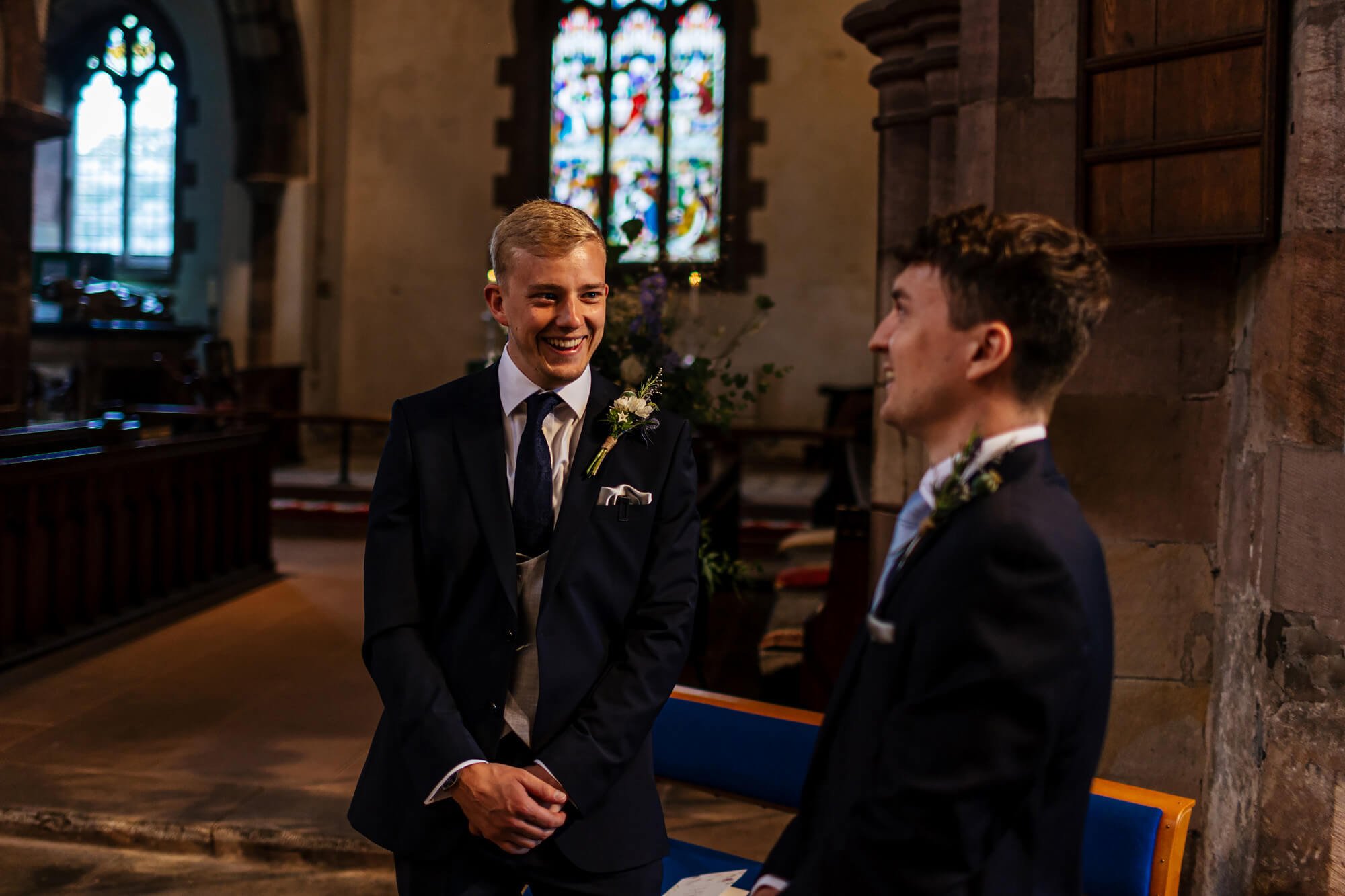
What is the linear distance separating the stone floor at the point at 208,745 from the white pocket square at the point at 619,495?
1.62 m

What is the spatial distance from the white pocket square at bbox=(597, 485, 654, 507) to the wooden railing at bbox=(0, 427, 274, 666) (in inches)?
128

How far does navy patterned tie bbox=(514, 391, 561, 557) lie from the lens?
147 cm

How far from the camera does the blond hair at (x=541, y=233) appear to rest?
146cm

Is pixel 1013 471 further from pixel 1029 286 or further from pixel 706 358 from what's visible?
pixel 706 358

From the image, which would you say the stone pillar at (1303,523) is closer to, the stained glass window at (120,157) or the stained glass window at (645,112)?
the stained glass window at (645,112)

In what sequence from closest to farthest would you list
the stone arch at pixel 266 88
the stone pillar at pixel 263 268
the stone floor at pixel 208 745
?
the stone floor at pixel 208 745 → the stone arch at pixel 266 88 → the stone pillar at pixel 263 268

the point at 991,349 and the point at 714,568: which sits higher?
the point at 991,349

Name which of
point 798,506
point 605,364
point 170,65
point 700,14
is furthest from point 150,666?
Answer: point 170,65

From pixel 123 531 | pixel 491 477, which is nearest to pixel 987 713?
pixel 491 477

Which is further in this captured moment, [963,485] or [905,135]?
[905,135]

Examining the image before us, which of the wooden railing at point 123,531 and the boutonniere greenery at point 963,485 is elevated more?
the boutonniere greenery at point 963,485

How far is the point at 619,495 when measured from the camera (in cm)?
148

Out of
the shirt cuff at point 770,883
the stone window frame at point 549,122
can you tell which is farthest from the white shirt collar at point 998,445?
the stone window frame at point 549,122

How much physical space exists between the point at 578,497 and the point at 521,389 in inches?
6.3
